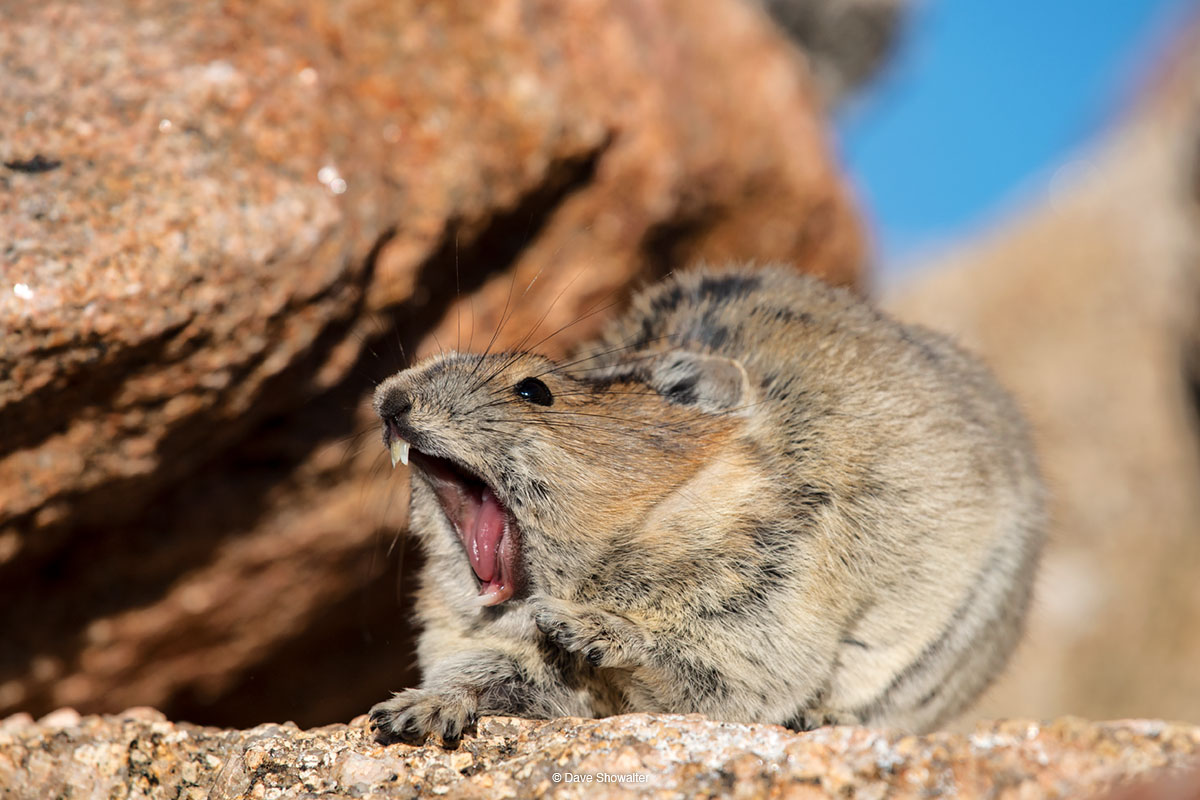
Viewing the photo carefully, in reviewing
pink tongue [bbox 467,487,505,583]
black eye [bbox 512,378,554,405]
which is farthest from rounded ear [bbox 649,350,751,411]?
pink tongue [bbox 467,487,505,583]

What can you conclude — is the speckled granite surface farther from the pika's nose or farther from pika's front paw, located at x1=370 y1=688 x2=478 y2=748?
the pika's nose

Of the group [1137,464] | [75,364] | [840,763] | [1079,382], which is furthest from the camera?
[1079,382]

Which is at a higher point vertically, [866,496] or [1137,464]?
[1137,464]

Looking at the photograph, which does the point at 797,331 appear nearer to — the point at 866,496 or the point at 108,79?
the point at 866,496

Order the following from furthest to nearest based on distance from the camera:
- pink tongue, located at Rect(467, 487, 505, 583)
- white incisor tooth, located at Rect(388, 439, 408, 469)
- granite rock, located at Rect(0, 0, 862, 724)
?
granite rock, located at Rect(0, 0, 862, 724) < pink tongue, located at Rect(467, 487, 505, 583) < white incisor tooth, located at Rect(388, 439, 408, 469)

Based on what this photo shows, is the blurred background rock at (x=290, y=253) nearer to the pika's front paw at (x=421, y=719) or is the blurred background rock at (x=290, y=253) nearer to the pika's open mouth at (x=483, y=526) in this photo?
the pika's open mouth at (x=483, y=526)

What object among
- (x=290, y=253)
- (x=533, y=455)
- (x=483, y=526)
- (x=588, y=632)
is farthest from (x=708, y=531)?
(x=290, y=253)

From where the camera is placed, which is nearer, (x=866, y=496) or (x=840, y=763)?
(x=840, y=763)

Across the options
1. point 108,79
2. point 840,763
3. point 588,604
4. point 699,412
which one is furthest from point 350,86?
point 840,763
